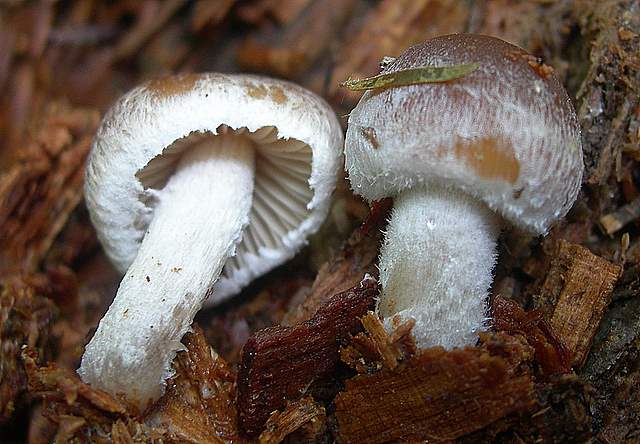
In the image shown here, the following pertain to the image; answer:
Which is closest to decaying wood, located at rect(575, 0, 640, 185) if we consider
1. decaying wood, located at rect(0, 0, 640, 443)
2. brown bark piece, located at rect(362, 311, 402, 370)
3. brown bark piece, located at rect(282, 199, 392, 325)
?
decaying wood, located at rect(0, 0, 640, 443)

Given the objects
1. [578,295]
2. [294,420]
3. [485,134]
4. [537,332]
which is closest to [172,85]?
[485,134]

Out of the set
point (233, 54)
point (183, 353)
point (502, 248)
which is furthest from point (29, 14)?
point (502, 248)

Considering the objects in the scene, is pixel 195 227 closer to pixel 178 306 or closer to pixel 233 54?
pixel 178 306

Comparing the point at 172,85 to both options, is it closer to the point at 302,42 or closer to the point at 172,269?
the point at 172,269

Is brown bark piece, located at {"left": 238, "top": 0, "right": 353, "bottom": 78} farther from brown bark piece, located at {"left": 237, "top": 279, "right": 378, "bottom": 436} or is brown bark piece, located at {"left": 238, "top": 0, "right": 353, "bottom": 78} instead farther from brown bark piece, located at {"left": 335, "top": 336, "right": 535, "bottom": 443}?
brown bark piece, located at {"left": 335, "top": 336, "right": 535, "bottom": 443}

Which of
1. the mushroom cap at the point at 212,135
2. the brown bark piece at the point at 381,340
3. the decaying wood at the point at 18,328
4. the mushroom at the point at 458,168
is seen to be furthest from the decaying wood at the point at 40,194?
the brown bark piece at the point at 381,340

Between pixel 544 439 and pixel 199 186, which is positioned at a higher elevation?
pixel 199 186

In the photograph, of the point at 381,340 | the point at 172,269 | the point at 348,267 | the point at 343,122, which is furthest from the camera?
the point at 343,122
